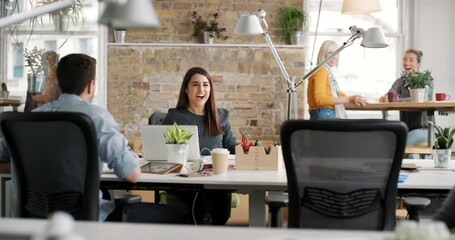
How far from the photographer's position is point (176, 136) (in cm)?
390

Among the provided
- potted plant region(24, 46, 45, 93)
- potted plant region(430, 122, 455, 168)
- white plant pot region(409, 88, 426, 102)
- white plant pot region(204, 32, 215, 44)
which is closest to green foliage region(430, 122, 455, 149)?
potted plant region(430, 122, 455, 168)

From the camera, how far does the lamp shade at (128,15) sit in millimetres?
1666

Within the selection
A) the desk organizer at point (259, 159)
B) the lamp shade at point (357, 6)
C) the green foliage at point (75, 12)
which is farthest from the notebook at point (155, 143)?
the green foliage at point (75, 12)

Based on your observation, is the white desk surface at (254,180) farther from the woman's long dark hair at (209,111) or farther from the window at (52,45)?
the window at (52,45)

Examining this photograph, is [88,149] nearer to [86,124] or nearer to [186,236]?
[86,124]

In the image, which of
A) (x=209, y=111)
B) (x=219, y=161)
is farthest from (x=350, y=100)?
(x=219, y=161)

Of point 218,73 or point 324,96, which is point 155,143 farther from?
point 218,73

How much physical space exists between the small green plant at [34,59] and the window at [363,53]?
3.03 meters

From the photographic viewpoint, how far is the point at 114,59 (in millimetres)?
8219

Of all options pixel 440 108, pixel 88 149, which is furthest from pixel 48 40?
pixel 88 149

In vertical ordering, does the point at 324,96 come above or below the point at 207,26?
below

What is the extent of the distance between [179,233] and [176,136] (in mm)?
2163

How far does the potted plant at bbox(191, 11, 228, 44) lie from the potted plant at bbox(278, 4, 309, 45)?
659 millimetres

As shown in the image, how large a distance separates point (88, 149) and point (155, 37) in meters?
5.65
